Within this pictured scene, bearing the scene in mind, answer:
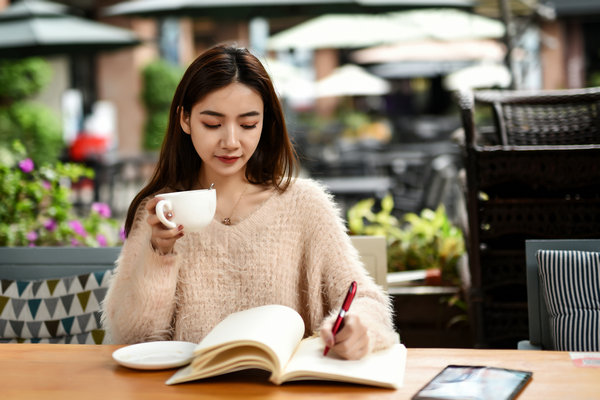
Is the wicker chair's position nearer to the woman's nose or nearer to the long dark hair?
the long dark hair

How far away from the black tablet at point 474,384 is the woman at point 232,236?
0.96 feet

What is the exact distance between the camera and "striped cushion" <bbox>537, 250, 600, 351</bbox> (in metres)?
2.21

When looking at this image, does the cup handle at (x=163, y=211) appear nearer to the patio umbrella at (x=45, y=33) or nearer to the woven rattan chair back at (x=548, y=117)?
the woven rattan chair back at (x=548, y=117)

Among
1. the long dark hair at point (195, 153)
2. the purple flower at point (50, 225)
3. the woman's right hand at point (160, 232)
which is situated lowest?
the purple flower at point (50, 225)

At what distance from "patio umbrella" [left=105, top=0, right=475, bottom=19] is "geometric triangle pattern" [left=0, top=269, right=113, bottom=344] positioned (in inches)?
164

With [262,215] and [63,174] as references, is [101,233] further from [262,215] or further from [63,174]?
[262,215]

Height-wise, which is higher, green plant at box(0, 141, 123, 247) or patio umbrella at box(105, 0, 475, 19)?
patio umbrella at box(105, 0, 475, 19)

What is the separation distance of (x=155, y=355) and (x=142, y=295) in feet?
0.86

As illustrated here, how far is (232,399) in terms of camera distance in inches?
60.3

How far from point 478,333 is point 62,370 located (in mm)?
2094

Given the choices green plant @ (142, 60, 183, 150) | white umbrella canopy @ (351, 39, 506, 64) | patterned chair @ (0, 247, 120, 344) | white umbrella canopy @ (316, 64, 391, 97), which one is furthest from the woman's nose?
green plant @ (142, 60, 183, 150)

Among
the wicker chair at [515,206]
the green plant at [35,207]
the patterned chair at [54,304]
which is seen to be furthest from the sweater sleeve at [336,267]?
the green plant at [35,207]

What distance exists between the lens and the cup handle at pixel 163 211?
5.67 feet

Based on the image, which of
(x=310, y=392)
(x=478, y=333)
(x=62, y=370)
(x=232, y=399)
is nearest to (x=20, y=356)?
(x=62, y=370)
